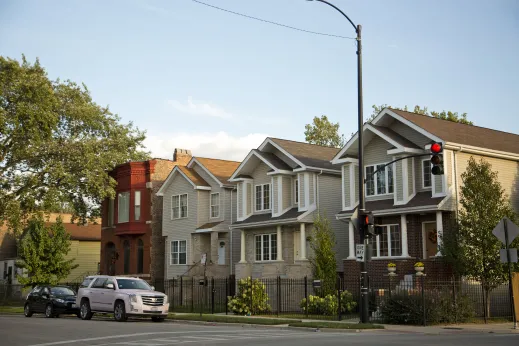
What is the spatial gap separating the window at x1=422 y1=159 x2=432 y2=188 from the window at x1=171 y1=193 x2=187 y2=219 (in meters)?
18.4

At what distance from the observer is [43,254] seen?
4816 centimetres

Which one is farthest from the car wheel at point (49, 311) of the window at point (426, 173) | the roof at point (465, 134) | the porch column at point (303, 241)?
the roof at point (465, 134)

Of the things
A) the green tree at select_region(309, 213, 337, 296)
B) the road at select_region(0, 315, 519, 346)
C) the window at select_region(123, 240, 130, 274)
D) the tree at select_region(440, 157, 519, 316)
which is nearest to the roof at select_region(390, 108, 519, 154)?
the tree at select_region(440, 157, 519, 316)

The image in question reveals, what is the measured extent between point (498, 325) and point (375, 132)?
41.1 ft

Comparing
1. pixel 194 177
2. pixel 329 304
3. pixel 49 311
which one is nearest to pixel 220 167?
pixel 194 177

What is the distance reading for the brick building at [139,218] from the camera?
47.9 meters

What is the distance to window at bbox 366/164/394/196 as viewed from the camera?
112 feet

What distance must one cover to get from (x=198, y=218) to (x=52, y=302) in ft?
47.4

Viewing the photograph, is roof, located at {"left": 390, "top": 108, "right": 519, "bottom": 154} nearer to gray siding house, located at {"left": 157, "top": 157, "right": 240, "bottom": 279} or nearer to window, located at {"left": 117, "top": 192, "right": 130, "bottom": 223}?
gray siding house, located at {"left": 157, "top": 157, "right": 240, "bottom": 279}

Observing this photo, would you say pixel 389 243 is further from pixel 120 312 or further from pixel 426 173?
pixel 120 312

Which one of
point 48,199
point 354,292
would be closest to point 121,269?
point 48,199

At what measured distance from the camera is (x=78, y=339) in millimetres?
18266

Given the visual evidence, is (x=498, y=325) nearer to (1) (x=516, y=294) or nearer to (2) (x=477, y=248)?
(1) (x=516, y=294)

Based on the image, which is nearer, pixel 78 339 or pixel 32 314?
pixel 78 339
